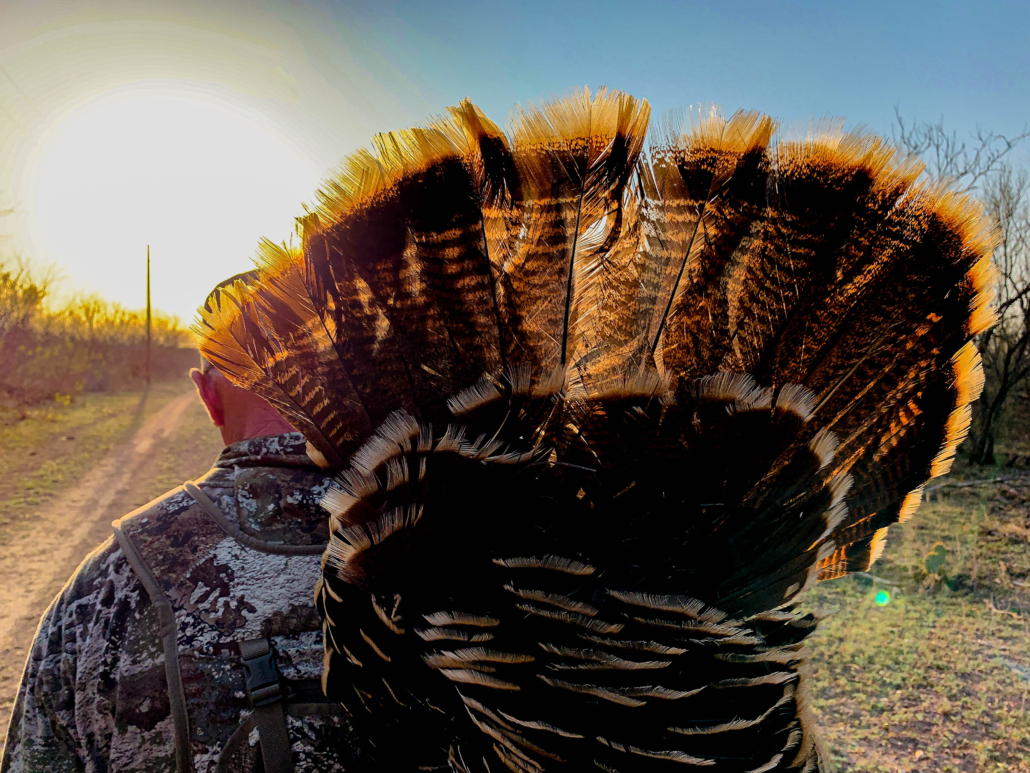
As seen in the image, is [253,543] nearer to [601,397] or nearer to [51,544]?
[601,397]

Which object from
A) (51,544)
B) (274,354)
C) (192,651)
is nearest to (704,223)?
(274,354)

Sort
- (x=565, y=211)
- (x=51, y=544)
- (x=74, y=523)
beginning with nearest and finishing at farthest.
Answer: (x=565, y=211), (x=51, y=544), (x=74, y=523)

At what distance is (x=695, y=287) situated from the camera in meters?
0.96

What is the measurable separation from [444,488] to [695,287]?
50 cm

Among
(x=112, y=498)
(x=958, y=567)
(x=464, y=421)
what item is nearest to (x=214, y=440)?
(x=112, y=498)

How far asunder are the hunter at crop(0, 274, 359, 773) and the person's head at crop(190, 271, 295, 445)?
41 centimetres

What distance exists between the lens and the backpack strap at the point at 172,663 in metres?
1.25

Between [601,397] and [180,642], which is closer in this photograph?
[601,397]

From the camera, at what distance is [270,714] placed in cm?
124

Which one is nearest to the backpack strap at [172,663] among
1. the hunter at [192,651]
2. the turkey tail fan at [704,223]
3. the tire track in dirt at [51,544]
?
the hunter at [192,651]

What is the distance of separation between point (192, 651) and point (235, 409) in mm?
854

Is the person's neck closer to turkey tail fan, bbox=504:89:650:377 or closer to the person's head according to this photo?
the person's head

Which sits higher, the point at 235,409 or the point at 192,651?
the point at 235,409

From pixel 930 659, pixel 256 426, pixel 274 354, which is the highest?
pixel 274 354
